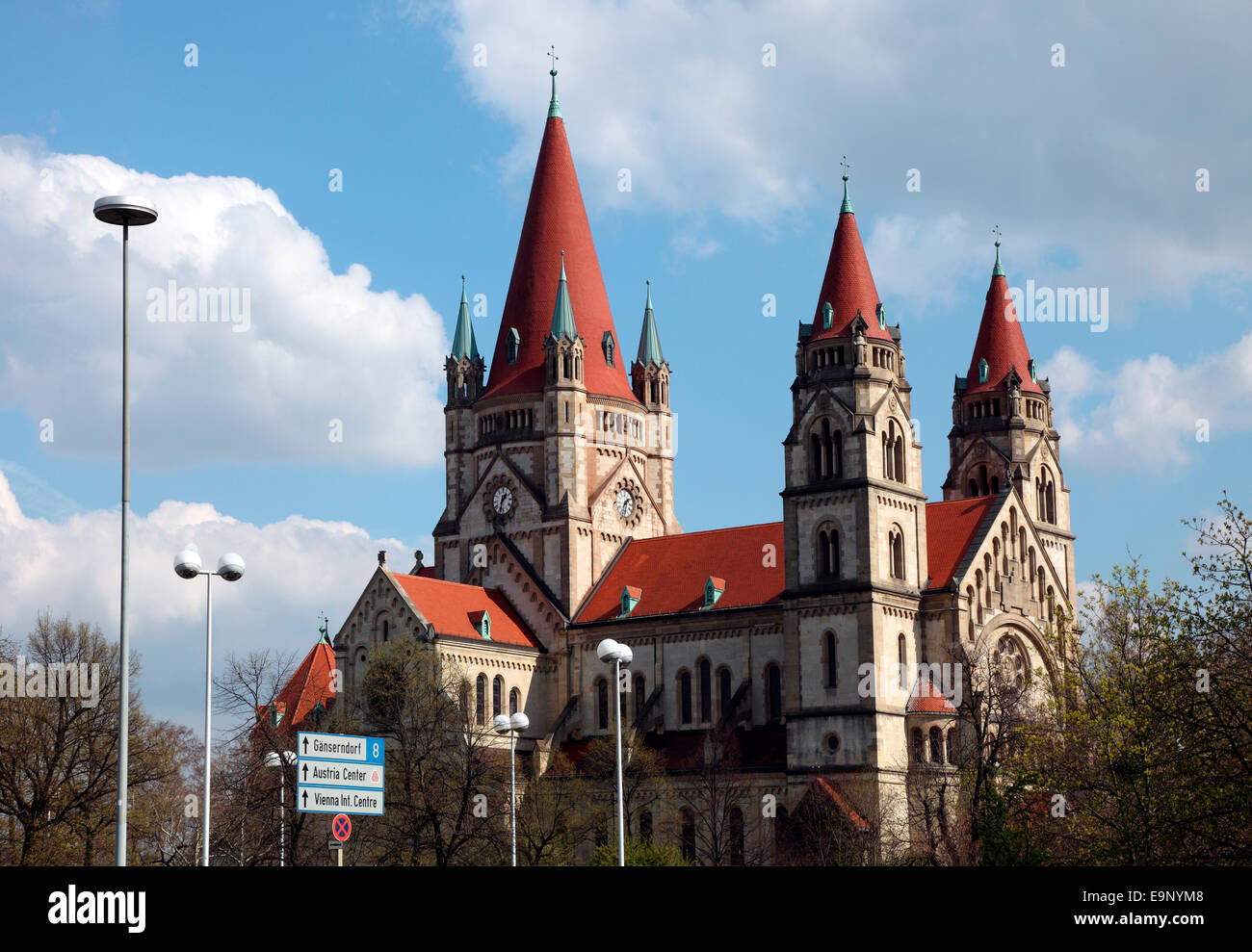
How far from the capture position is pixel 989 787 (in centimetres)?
4816

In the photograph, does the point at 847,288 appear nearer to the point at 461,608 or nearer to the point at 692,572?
the point at 692,572

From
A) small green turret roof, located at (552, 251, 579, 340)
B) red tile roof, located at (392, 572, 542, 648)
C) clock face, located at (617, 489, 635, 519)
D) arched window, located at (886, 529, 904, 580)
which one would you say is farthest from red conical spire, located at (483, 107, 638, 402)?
arched window, located at (886, 529, 904, 580)

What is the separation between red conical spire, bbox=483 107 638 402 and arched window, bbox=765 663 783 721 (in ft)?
62.1

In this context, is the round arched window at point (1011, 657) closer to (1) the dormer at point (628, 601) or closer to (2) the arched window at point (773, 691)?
(2) the arched window at point (773, 691)

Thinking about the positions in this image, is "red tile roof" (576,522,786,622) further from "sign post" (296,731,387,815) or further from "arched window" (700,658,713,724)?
"sign post" (296,731,387,815)

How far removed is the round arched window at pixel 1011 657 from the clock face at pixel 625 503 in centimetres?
2180

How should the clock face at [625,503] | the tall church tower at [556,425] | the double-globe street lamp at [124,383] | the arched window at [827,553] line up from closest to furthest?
the double-globe street lamp at [124,383] < the arched window at [827,553] < the tall church tower at [556,425] < the clock face at [625,503]

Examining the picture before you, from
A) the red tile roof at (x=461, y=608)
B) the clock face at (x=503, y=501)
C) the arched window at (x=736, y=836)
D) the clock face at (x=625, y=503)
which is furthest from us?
the clock face at (x=625, y=503)

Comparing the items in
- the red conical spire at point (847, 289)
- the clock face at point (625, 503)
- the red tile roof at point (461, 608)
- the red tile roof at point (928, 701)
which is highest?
the red conical spire at point (847, 289)

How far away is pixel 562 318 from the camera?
8481cm

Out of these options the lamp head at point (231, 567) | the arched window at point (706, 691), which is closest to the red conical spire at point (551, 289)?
the arched window at point (706, 691)

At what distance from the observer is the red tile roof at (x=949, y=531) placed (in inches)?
2844
